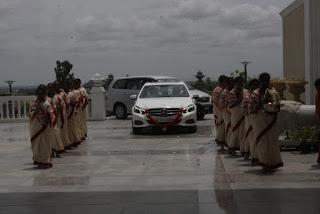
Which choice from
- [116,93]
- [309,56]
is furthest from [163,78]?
[309,56]

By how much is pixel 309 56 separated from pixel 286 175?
27.0 feet

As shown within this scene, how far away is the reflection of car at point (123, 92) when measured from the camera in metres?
25.5

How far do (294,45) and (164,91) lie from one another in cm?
538

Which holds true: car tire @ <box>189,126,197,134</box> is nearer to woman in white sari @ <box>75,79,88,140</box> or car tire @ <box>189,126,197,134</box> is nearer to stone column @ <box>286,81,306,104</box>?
stone column @ <box>286,81,306,104</box>

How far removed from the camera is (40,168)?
1229 centimetres

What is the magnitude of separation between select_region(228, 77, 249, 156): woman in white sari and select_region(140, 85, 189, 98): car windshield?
674 cm

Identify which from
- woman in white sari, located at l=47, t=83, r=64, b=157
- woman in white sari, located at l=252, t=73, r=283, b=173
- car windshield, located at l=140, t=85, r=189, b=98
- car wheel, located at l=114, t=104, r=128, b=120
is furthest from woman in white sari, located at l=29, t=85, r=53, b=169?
car wheel, located at l=114, t=104, r=128, b=120

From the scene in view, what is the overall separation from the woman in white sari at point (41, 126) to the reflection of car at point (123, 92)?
42.5 feet

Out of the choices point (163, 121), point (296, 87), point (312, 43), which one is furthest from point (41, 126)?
point (312, 43)

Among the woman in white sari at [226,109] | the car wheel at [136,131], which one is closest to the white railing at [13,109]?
the car wheel at [136,131]

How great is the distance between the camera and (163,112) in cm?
1869

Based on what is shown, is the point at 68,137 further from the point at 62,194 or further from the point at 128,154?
the point at 62,194

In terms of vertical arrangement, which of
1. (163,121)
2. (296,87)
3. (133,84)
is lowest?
(163,121)

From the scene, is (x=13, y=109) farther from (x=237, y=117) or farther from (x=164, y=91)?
(x=237, y=117)
